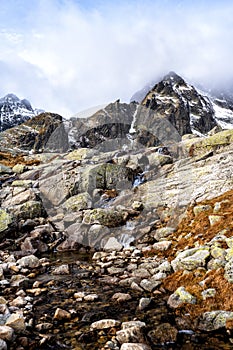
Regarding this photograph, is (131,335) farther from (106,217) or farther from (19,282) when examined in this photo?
(106,217)

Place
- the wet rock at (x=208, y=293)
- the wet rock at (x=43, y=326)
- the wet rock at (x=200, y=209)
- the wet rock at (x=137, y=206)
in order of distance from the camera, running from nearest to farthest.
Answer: the wet rock at (x=43, y=326), the wet rock at (x=208, y=293), the wet rock at (x=200, y=209), the wet rock at (x=137, y=206)

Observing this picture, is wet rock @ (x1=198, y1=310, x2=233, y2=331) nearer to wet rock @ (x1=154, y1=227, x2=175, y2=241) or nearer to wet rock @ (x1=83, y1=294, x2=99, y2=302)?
wet rock @ (x1=83, y1=294, x2=99, y2=302)

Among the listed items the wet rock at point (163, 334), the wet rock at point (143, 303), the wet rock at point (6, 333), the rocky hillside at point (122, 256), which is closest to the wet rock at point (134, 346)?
the rocky hillside at point (122, 256)

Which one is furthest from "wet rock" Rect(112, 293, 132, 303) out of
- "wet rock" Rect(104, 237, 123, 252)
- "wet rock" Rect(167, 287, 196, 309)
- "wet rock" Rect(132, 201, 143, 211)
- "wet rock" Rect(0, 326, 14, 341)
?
"wet rock" Rect(132, 201, 143, 211)

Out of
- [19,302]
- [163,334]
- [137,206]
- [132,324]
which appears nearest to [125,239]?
[137,206]

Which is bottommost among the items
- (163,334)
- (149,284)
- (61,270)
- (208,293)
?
(163,334)

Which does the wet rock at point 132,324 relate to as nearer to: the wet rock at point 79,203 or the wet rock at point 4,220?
the wet rock at point 4,220

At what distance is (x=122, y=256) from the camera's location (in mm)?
19359

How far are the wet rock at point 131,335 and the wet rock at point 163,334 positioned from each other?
330 mm

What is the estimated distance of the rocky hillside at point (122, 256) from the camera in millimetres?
9953

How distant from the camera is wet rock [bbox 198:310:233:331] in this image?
983 cm

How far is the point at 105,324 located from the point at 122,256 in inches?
356

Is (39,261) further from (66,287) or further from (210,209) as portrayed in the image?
(210,209)

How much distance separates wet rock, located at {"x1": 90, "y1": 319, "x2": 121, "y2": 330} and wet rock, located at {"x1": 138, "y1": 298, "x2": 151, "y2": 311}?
1544 millimetres
